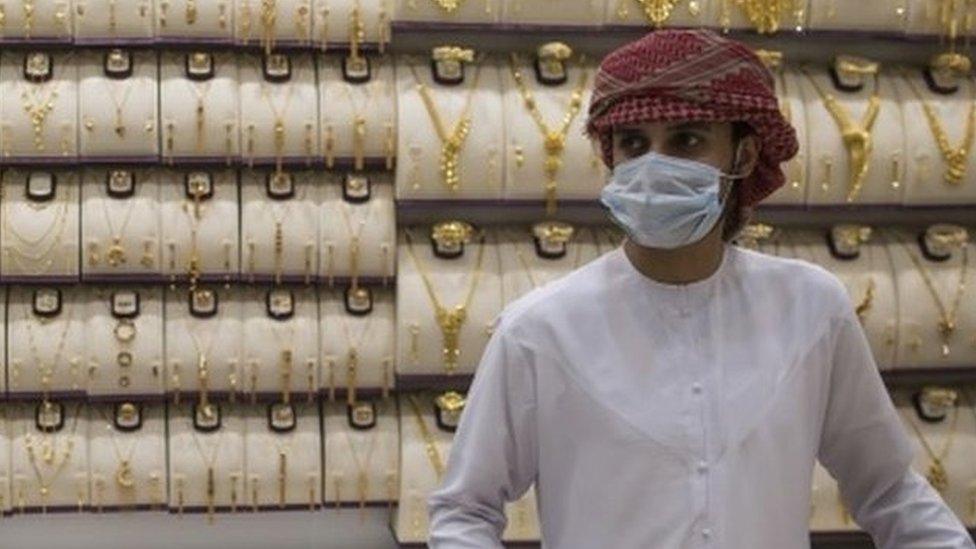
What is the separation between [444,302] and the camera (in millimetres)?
3678

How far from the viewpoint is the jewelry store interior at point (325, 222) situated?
3643 millimetres

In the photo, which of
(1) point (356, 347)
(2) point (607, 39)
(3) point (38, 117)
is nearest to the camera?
(3) point (38, 117)

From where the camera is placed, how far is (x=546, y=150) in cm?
365

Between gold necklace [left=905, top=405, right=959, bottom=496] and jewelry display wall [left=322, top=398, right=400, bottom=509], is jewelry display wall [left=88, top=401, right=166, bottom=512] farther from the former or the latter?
gold necklace [left=905, top=405, right=959, bottom=496]

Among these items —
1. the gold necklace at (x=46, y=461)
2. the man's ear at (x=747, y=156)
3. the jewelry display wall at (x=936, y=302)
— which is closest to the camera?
the man's ear at (x=747, y=156)

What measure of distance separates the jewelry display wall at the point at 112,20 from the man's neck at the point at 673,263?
2.19 metres

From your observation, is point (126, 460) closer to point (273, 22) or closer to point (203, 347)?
point (203, 347)

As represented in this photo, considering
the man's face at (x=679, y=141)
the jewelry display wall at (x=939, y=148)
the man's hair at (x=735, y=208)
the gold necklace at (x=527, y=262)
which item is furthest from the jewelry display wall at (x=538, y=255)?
the man's face at (x=679, y=141)

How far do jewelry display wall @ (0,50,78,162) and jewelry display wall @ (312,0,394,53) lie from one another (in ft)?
1.83

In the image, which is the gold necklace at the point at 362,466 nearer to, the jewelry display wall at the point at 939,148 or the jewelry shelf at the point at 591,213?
the jewelry shelf at the point at 591,213

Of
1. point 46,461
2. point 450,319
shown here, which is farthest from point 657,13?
point 46,461

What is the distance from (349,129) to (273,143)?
0.56ft

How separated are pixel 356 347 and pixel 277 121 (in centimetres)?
53

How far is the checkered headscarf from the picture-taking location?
5.19 feet
